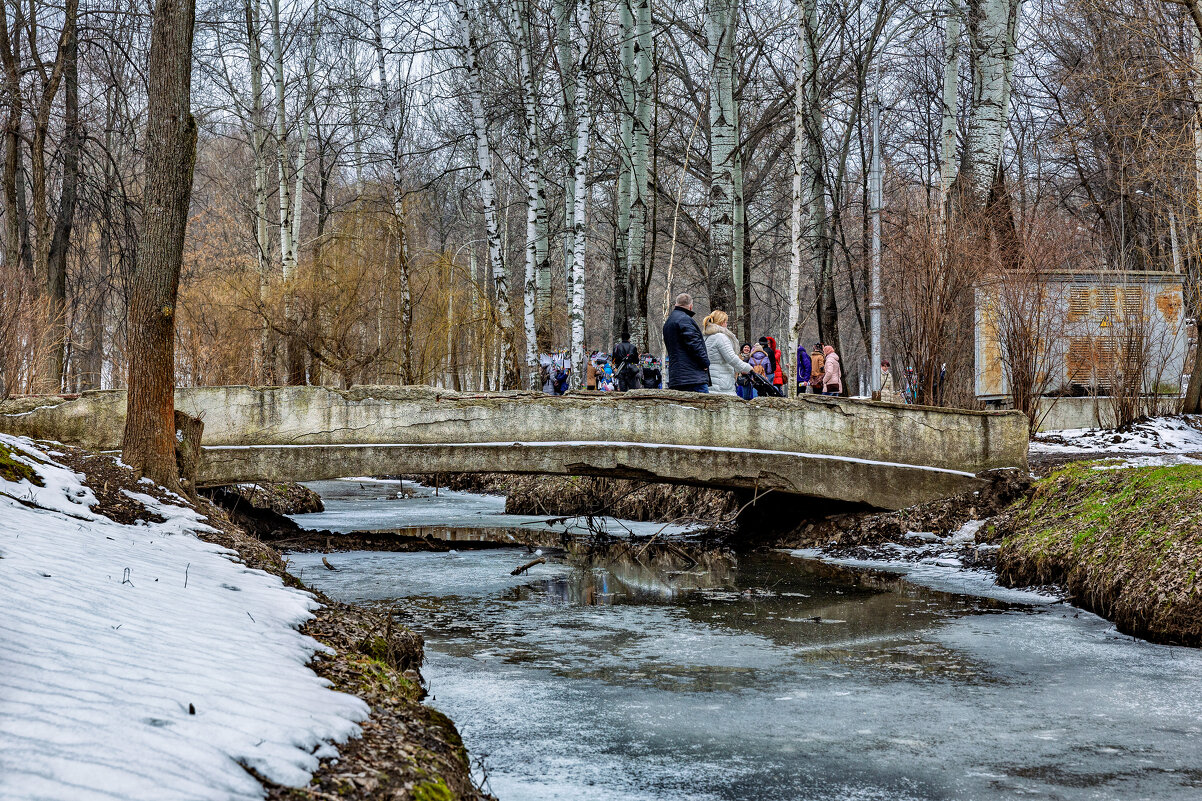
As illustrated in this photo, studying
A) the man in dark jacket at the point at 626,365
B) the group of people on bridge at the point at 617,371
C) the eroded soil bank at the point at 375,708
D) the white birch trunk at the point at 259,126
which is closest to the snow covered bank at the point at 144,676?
the eroded soil bank at the point at 375,708

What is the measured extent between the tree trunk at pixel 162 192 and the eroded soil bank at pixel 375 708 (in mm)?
1177

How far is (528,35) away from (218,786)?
14925mm

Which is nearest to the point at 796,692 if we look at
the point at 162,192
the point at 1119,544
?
the point at 1119,544

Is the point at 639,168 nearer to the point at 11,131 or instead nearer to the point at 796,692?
the point at 11,131

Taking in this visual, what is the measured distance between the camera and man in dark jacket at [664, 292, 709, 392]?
11.0 metres

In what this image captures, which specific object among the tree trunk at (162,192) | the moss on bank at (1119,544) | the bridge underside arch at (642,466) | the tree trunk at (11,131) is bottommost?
the moss on bank at (1119,544)

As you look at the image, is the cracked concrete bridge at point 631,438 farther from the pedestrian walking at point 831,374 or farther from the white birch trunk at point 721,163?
the pedestrian walking at point 831,374

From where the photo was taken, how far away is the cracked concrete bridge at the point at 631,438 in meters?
11.0

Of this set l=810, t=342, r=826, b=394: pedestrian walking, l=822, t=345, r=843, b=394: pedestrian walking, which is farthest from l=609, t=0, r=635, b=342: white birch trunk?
l=810, t=342, r=826, b=394: pedestrian walking

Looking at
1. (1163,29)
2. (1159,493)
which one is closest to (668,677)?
(1159,493)

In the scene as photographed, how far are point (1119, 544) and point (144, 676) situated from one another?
271 inches

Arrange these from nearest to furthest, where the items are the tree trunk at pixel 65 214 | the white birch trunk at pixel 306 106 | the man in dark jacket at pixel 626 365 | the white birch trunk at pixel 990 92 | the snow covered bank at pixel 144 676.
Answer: the snow covered bank at pixel 144 676
the tree trunk at pixel 65 214
the white birch trunk at pixel 990 92
the man in dark jacket at pixel 626 365
the white birch trunk at pixel 306 106

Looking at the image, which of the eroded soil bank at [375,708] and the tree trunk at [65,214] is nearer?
the eroded soil bank at [375,708]

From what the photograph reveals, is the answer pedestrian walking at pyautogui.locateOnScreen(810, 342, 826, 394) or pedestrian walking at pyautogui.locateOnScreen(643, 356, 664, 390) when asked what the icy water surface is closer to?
pedestrian walking at pyautogui.locateOnScreen(643, 356, 664, 390)
